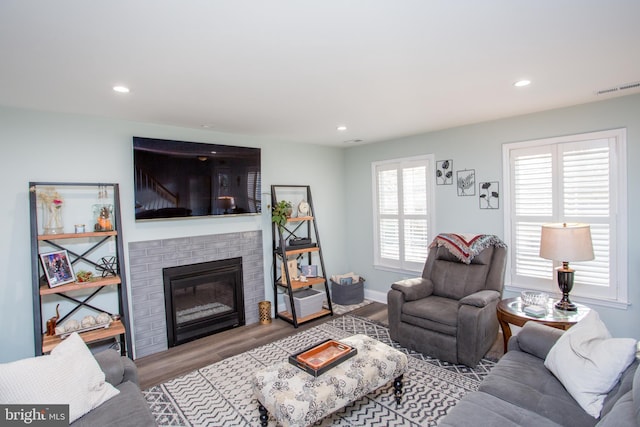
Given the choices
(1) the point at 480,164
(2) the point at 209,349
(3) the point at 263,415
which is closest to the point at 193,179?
(2) the point at 209,349

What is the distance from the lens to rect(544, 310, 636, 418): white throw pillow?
1.72 m

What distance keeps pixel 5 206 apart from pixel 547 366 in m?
4.24

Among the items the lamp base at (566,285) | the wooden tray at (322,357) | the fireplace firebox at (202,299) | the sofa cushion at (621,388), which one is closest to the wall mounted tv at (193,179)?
the fireplace firebox at (202,299)

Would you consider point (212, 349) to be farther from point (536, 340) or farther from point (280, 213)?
point (536, 340)

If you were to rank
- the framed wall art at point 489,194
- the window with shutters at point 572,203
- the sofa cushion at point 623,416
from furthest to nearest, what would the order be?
the framed wall art at point 489,194 < the window with shutters at point 572,203 < the sofa cushion at point 623,416

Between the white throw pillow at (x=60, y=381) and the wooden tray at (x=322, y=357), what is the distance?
3.74 feet

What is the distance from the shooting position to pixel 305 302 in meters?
4.43

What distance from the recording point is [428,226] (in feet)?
15.3

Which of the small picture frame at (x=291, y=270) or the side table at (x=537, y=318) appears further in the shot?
the small picture frame at (x=291, y=270)

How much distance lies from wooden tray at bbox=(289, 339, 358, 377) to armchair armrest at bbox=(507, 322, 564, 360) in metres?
1.15

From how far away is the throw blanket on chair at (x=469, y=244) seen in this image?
3744 mm

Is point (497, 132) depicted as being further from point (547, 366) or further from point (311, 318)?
point (311, 318)

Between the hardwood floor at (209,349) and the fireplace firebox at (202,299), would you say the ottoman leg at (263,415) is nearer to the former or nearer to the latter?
the hardwood floor at (209,349)

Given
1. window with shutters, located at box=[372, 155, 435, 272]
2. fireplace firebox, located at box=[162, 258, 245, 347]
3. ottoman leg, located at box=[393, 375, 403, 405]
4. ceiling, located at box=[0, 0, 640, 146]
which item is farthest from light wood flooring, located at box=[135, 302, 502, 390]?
ceiling, located at box=[0, 0, 640, 146]
